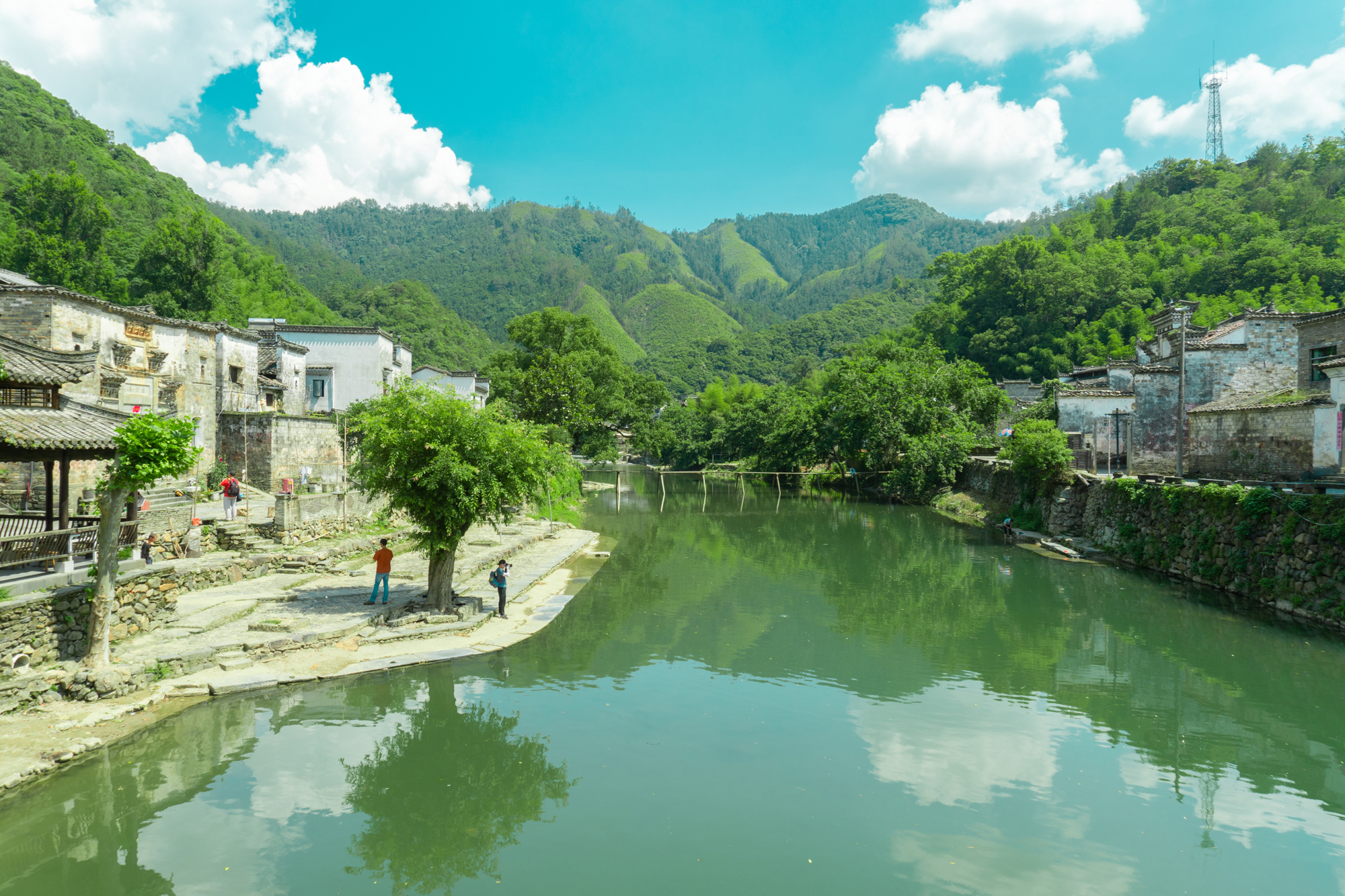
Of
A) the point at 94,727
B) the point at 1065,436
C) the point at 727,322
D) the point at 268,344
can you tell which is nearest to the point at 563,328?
the point at 268,344

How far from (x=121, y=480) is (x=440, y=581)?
6.71 m

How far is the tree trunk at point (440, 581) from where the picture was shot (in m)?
16.4

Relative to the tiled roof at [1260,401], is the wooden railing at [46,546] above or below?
Result: below

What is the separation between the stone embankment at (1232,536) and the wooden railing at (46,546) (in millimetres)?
25573

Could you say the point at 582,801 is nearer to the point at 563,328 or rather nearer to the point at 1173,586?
the point at 1173,586

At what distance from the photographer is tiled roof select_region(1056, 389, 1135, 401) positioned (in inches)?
1346

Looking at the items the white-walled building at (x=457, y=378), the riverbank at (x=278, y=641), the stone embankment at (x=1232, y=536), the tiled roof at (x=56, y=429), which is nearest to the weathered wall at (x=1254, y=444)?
the stone embankment at (x=1232, y=536)

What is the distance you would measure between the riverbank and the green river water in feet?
1.46

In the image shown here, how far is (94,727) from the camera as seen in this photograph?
1020cm

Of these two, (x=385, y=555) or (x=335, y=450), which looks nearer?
(x=385, y=555)

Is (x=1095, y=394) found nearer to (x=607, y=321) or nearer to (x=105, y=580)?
(x=105, y=580)

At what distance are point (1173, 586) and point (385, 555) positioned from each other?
22.5 metres

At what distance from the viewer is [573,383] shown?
48.3 m

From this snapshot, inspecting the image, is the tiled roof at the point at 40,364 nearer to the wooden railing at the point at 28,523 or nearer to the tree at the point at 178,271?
the wooden railing at the point at 28,523
